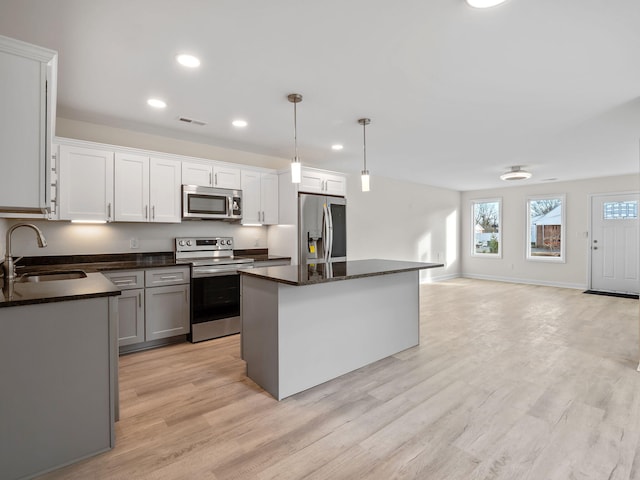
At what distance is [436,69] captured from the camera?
246 centimetres

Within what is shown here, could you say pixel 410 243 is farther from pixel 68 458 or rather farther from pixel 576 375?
pixel 68 458

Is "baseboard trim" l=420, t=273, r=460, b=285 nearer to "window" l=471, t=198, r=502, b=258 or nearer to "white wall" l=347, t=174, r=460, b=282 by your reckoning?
"white wall" l=347, t=174, r=460, b=282

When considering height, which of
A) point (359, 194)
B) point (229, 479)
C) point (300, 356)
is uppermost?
point (359, 194)

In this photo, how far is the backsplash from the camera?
3.26 metres

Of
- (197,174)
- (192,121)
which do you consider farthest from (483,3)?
(197,174)

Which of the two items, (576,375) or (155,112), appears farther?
→ (155,112)

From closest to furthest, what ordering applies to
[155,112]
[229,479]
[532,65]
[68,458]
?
[229,479], [68,458], [532,65], [155,112]

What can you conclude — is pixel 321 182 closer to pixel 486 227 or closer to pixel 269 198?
pixel 269 198

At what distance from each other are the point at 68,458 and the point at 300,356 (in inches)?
56.9

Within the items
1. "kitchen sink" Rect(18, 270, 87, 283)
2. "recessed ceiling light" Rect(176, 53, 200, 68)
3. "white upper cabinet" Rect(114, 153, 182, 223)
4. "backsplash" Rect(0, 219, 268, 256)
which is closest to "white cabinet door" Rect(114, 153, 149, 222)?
"white upper cabinet" Rect(114, 153, 182, 223)

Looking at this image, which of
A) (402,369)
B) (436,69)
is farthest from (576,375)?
(436,69)

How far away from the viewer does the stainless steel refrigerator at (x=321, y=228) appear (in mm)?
4547

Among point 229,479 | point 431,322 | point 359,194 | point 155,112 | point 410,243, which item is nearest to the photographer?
point 229,479

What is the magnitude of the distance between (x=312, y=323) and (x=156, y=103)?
2.47 meters
